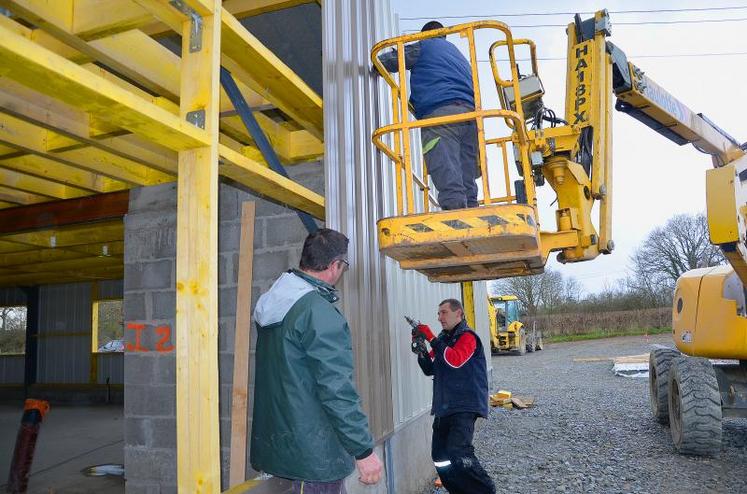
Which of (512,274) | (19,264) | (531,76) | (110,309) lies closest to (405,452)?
(512,274)

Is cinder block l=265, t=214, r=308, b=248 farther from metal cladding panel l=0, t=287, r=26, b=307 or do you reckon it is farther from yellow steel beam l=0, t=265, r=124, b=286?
metal cladding panel l=0, t=287, r=26, b=307

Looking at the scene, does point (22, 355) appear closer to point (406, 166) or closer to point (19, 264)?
point (19, 264)

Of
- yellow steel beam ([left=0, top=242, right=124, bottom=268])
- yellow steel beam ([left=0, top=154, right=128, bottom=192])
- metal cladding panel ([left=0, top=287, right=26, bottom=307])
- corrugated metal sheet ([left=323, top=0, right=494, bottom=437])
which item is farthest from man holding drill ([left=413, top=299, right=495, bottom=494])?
metal cladding panel ([left=0, top=287, right=26, bottom=307])

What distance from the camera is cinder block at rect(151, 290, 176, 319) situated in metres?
5.37

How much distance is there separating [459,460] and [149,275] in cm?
339

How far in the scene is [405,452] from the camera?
18.8ft

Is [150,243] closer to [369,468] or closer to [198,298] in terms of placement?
[198,298]

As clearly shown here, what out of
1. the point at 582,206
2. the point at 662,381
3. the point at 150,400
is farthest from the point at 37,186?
the point at 662,381

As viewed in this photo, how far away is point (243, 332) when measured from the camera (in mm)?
4766

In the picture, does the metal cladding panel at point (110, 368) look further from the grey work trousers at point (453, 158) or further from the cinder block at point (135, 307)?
the grey work trousers at point (453, 158)

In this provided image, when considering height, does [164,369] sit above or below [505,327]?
above

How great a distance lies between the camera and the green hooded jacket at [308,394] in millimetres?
2639

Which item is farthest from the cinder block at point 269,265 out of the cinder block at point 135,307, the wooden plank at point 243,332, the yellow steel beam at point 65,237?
the yellow steel beam at point 65,237

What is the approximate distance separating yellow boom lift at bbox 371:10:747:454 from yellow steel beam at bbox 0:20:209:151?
5.90 ft
